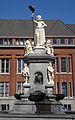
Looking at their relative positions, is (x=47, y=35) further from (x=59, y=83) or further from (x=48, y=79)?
(x=48, y=79)

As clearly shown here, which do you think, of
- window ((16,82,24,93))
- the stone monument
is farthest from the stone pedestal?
window ((16,82,24,93))

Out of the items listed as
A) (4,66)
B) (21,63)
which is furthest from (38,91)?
(4,66)

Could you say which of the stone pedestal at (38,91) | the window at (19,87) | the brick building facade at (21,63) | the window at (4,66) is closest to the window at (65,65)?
the brick building facade at (21,63)

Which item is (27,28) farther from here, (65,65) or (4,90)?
(4,90)

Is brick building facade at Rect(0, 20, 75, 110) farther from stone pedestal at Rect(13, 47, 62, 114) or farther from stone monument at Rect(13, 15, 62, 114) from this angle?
stone pedestal at Rect(13, 47, 62, 114)

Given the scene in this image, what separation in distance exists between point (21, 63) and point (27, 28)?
26.7 feet

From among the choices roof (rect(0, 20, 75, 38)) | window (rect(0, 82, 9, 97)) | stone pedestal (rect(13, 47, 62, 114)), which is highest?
roof (rect(0, 20, 75, 38))

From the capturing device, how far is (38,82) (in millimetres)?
18906

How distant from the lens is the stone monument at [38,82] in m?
17.4

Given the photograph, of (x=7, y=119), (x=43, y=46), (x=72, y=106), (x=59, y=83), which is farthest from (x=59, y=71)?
(x=7, y=119)

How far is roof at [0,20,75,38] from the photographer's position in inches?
2048

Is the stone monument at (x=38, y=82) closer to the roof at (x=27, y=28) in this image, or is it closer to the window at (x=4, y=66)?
the window at (x=4, y=66)

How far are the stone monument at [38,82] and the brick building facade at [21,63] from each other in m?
28.9

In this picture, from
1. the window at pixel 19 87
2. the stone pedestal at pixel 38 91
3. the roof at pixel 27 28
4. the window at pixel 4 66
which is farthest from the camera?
the roof at pixel 27 28
